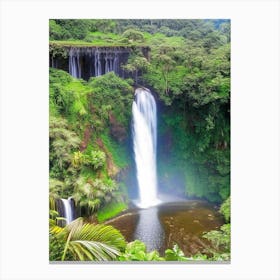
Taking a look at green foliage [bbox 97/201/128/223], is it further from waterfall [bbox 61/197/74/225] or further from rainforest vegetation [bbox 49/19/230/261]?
waterfall [bbox 61/197/74/225]

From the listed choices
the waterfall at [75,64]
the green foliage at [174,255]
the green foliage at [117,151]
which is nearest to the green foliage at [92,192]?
the green foliage at [117,151]

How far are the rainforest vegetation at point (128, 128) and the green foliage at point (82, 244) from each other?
1cm

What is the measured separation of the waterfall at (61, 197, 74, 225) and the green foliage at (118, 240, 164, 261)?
3.04ft

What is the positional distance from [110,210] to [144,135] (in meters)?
1.55

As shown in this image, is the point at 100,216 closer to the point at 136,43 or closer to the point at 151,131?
the point at 151,131

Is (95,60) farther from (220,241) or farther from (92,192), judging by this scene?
(220,241)

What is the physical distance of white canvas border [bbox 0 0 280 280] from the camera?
562cm

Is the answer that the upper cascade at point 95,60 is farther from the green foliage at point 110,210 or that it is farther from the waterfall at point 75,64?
the green foliage at point 110,210

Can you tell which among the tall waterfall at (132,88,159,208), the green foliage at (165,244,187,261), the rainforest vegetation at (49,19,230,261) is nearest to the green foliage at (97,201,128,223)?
the rainforest vegetation at (49,19,230,261)

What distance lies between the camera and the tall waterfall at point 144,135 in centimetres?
700
